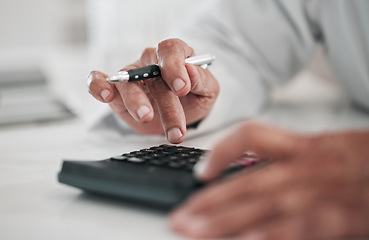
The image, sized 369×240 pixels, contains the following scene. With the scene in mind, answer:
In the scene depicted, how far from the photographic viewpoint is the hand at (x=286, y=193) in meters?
0.26

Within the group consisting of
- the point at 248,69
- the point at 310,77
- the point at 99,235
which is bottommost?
the point at 99,235

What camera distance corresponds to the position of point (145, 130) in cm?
59

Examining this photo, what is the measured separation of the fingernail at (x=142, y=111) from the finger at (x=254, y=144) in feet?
0.56

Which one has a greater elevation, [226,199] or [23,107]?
[23,107]

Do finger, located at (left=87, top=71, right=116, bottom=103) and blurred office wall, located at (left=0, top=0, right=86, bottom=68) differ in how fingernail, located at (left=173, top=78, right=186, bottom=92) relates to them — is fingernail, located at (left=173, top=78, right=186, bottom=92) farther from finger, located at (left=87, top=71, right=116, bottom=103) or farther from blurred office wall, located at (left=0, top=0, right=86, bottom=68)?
blurred office wall, located at (left=0, top=0, right=86, bottom=68)

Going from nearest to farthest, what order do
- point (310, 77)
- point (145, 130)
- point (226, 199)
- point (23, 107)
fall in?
1. point (226, 199)
2. point (145, 130)
3. point (23, 107)
4. point (310, 77)

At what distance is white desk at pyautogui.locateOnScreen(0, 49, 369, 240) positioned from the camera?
11.6 inches

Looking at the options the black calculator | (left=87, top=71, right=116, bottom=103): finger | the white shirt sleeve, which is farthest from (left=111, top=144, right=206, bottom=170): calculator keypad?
the white shirt sleeve

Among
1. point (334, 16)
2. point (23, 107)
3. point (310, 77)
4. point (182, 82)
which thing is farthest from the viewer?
point (310, 77)

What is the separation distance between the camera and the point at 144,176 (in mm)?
304

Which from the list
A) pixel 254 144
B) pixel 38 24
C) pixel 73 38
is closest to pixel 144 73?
pixel 254 144

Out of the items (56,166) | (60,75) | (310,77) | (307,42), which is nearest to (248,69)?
(307,42)

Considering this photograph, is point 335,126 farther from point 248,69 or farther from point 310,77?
point 310,77

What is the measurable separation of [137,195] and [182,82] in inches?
7.6
